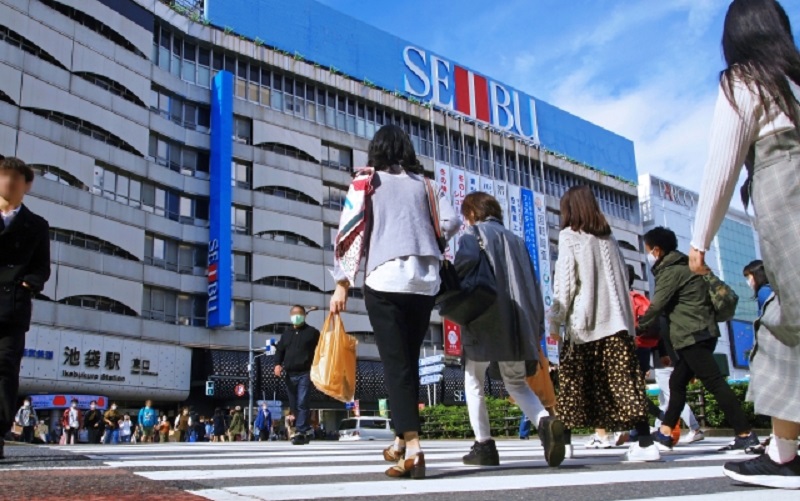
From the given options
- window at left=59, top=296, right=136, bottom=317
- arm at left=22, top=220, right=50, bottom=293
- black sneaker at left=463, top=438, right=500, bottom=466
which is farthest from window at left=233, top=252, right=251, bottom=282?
black sneaker at left=463, top=438, right=500, bottom=466

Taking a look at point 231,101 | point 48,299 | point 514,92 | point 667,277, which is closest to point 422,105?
point 514,92

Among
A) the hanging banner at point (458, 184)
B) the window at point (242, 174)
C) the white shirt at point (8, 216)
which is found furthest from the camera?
the hanging banner at point (458, 184)

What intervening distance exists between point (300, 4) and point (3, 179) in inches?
1644

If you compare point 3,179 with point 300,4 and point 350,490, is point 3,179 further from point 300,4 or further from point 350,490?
point 300,4

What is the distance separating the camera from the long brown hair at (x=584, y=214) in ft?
15.9

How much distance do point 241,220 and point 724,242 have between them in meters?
61.1

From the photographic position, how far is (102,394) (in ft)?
104

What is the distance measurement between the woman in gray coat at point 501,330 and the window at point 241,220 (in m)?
34.6

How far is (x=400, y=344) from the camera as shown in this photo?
3.55 meters

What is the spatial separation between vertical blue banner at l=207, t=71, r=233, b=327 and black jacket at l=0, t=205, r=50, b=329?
31.1m

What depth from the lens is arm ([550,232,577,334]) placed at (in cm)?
479

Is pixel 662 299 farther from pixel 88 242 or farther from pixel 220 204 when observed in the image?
pixel 220 204

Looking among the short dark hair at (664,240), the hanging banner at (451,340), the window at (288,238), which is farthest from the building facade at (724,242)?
the short dark hair at (664,240)

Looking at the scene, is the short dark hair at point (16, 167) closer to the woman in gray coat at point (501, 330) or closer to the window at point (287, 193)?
the woman in gray coat at point (501, 330)
